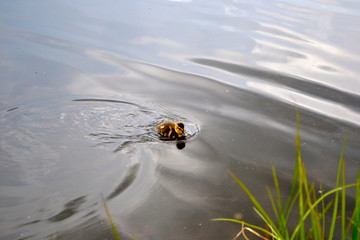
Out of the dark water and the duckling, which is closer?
the dark water

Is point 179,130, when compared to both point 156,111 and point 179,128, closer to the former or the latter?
point 179,128

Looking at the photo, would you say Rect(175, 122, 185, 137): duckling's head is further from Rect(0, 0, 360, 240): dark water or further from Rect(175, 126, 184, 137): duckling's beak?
Rect(0, 0, 360, 240): dark water

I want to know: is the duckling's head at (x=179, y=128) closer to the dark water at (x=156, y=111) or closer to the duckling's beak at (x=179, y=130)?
the duckling's beak at (x=179, y=130)

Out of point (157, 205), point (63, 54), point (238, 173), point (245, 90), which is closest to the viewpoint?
point (157, 205)

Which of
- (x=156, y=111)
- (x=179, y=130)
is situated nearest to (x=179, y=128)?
(x=179, y=130)

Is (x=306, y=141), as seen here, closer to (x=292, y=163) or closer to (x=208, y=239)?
(x=292, y=163)

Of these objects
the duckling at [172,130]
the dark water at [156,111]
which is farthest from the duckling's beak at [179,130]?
the dark water at [156,111]

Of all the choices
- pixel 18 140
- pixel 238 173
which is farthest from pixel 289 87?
pixel 18 140

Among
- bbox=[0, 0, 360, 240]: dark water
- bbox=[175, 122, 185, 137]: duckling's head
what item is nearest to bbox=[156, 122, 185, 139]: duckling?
bbox=[175, 122, 185, 137]: duckling's head
